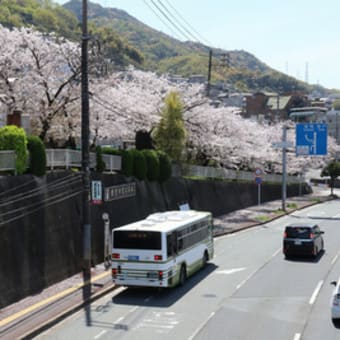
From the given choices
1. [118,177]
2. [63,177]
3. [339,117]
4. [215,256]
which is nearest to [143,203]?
[118,177]

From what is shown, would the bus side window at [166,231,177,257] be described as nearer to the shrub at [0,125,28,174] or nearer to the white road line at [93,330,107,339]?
the white road line at [93,330,107,339]

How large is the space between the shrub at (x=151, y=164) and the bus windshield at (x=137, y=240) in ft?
46.3

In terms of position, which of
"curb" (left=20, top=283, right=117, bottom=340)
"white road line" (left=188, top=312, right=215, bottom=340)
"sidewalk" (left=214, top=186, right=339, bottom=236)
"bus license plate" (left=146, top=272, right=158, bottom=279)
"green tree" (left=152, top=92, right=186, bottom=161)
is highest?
"green tree" (left=152, top=92, right=186, bottom=161)

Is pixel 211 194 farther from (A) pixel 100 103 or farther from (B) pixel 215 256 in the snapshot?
(B) pixel 215 256

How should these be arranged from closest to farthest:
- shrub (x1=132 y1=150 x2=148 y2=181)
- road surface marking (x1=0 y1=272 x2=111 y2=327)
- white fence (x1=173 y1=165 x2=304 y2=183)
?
road surface marking (x1=0 y1=272 x2=111 y2=327), shrub (x1=132 y1=150 x2=148 y2=181), white fence (x1=173 y1=165 x2=304 y2=183)

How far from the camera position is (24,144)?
2075 cm

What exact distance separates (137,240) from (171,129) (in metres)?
21.9

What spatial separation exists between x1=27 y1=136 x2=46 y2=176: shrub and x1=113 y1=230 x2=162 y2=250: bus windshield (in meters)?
4.10

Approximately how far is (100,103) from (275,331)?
24868mm

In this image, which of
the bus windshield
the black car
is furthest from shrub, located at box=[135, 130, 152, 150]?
the bus windshield

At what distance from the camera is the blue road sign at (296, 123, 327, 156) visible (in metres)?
45.9

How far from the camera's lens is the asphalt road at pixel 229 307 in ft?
48.7

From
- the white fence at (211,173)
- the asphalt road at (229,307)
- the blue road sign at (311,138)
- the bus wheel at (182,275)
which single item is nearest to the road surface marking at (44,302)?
the asphalt road at (229,307)

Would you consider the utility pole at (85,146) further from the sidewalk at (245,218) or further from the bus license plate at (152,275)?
the sidewalk at (245,218)
